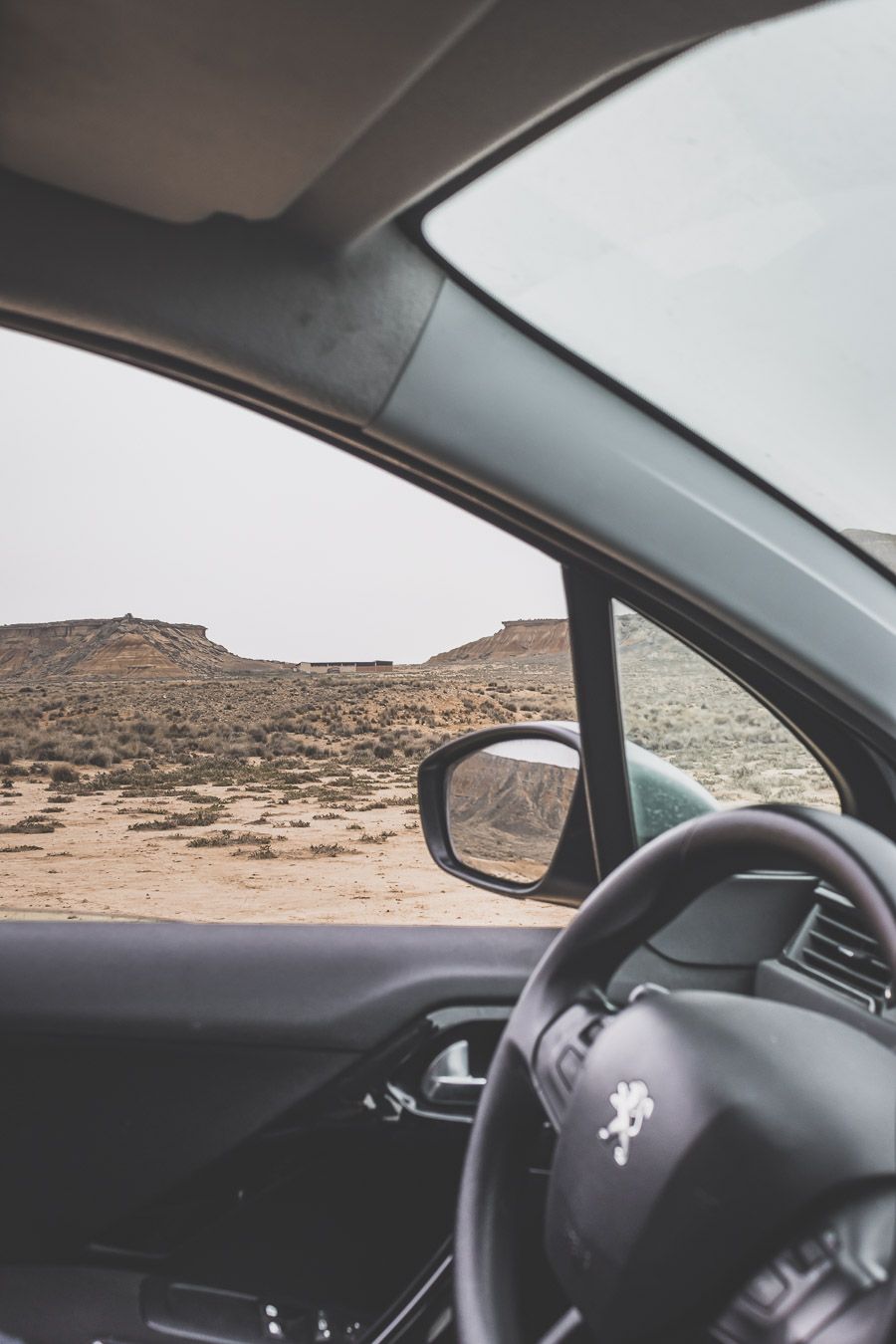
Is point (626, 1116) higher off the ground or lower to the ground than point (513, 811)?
lower

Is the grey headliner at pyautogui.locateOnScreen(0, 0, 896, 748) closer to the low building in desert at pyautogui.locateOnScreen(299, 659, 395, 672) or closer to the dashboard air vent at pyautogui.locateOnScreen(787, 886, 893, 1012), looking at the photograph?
the dashboard air vent at pyautogui.locateOnScreen(787, 886, 893, 1012)

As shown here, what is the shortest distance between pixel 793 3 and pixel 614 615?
98 centimetres

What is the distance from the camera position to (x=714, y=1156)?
37.3 inches

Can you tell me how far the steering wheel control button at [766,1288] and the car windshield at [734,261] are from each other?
3.81ft

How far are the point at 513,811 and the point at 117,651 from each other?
3.18 m

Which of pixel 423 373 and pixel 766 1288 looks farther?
pixel 423 373

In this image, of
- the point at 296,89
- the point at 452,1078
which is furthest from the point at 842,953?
the point at 296,89

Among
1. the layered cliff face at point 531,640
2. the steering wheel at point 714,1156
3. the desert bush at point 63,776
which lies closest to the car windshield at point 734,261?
the layered cliff face at point 531,640

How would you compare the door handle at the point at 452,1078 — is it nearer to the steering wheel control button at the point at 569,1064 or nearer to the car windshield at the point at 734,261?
the steering wheel control button at the point at 569,1064

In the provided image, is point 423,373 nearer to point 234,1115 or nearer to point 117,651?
point 234,1115

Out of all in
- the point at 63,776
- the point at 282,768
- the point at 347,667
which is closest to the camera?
the point at 347,667

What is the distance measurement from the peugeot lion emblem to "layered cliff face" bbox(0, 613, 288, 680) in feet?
11.4

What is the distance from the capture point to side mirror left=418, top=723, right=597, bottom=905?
2186mm

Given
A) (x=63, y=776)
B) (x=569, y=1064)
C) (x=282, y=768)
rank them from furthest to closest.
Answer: (x=63, y=776) → (x=282, y=768) → (x=569, y=1064)
